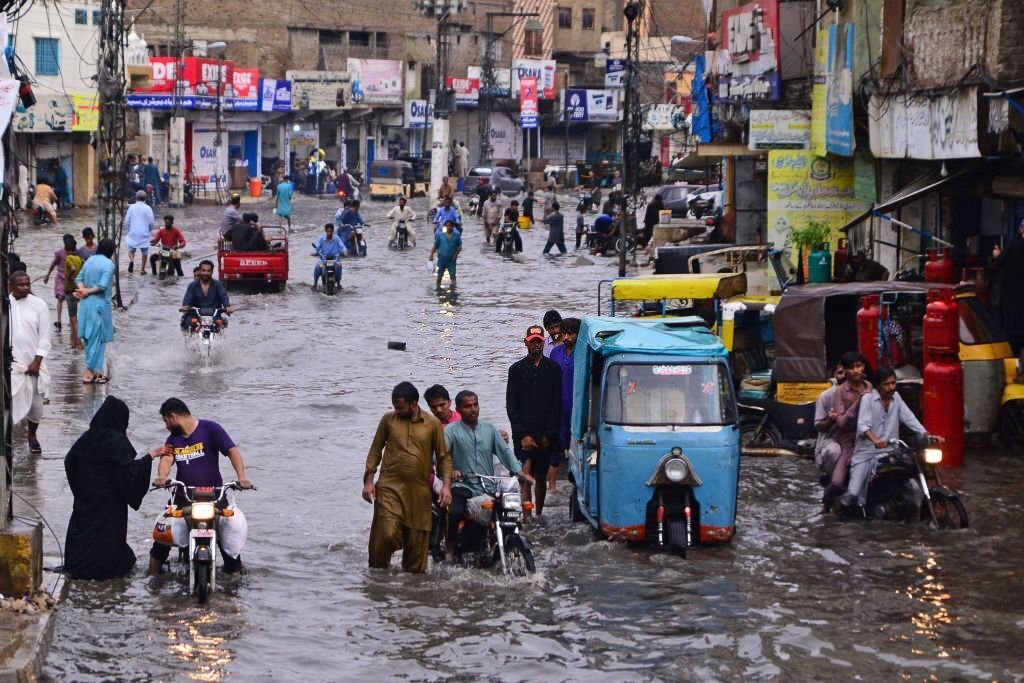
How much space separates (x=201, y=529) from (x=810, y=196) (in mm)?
15425

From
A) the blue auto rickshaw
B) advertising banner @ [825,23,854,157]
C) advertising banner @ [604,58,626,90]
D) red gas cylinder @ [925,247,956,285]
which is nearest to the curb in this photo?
the blue auto rickshaw

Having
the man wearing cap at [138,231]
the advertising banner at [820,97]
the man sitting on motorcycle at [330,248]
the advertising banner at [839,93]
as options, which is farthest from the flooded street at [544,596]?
the man wearing cap at [138,231]

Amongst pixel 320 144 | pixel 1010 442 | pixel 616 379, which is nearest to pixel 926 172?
pixel 1010 442

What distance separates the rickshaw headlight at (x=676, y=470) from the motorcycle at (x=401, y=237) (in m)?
28.9

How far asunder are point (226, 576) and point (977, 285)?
9094mm

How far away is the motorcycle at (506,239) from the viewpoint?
38.8 m

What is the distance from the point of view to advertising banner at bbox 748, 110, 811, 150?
24.0 metres

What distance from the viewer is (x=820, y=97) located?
23.2 metres

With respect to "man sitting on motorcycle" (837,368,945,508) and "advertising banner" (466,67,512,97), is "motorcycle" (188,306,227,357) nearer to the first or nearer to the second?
"man sitting on motorcycle" (837,368,945,508)

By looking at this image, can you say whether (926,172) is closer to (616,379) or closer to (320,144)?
(616,379)

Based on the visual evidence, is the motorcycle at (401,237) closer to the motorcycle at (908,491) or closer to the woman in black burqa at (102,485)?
the motorcycle at (908,491)

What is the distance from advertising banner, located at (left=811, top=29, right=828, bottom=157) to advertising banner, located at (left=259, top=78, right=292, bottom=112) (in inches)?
1717

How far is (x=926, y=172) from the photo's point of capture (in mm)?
20719

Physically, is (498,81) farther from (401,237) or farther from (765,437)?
(765,437)
